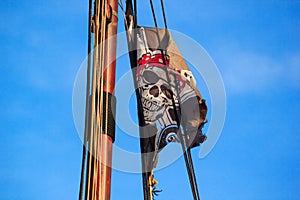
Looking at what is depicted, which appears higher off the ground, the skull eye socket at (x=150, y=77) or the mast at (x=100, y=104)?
the skull eye socket at (x=150, y=77)

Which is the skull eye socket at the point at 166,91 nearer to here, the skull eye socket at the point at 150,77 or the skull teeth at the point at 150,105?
the skull eye socket at the point at 150,77

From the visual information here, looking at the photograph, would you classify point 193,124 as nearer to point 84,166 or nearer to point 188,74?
point 188,74

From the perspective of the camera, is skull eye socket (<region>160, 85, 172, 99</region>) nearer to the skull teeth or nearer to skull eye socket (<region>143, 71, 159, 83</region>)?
skull eye socket (<region>143, 71, 159, 83</region>)

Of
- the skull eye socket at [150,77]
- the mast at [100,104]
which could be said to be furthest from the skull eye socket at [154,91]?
the mast at [100,104]

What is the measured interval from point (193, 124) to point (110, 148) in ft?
6.03

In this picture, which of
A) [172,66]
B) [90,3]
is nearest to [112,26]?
[90,3]

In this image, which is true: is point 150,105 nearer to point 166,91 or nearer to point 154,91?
point 154,91

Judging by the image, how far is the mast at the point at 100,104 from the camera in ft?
14.0

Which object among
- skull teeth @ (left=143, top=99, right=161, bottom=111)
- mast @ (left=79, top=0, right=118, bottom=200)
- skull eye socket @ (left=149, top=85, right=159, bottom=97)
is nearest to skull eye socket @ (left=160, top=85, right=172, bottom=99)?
skull eye socket @ (left=149, top=85, right=159, bottom=97)

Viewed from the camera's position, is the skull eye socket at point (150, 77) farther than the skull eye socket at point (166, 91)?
No

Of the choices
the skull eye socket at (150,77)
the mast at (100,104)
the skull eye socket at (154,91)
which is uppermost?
the skull eye socket at (150,77)

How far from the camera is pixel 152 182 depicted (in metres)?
5.68

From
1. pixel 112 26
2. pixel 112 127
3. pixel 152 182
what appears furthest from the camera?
pixel 152 182

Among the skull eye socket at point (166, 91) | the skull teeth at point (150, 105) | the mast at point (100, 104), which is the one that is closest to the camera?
the mast at point (100, 104)
